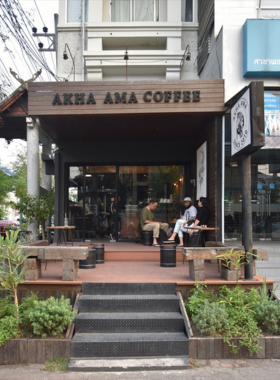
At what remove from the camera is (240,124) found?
5359mm

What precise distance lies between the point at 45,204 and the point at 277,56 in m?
7.78

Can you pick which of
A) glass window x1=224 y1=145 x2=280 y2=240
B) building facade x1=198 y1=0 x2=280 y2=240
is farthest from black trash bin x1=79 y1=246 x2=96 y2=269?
glass window x1=224 y1=145 x2=280 y2=240

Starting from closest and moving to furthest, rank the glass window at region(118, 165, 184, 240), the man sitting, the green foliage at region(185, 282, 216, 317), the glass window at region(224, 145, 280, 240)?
the green foliage at region(185, 282, 216, 317), the man sitting, the glass window at region(224, 145, 280, 240), the glass window at region(118, 165, 184, 240)

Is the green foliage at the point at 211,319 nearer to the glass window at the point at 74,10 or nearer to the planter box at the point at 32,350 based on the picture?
the planter box at the point at 32,350

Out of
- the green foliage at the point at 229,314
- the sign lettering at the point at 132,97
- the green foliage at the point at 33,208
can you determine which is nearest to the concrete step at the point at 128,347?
the green foliage at the point at 229,314

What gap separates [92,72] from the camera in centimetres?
1070

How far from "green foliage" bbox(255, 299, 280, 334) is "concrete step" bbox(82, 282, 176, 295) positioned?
128cm

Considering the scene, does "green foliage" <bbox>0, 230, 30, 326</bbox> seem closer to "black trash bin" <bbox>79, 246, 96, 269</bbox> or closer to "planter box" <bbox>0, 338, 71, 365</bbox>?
"planter box" <bbox>0, 338, 71, 365</bbox>

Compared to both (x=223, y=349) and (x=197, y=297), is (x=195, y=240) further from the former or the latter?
(x=223, y=349)

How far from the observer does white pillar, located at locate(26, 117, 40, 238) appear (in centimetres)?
1125

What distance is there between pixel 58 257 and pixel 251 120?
3615 millimetres

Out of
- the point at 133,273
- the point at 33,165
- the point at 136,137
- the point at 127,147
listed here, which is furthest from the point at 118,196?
the point at 133,273

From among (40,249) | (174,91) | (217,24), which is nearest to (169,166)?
(174,91)

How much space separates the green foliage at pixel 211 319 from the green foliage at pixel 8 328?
2.42m
